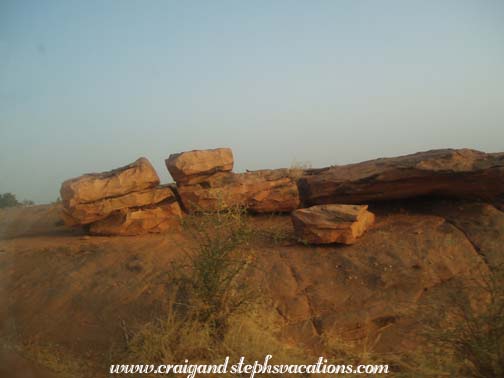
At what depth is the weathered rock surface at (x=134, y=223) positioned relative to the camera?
8328 mm

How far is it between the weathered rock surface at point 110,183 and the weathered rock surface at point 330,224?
3673mm

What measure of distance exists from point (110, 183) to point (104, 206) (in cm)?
52

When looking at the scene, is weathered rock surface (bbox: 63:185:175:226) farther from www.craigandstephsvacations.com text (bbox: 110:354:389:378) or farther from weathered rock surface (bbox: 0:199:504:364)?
www.craigandstephsvacations.com text (bbox: 110:354:389:378)

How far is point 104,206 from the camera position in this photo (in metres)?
8.21

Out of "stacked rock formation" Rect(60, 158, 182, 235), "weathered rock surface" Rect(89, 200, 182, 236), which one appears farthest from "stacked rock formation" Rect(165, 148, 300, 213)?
"weathered rock surface" Rect(89, 200, 182, 236)

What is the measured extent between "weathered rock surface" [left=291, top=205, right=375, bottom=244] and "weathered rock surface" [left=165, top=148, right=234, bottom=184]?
268cm

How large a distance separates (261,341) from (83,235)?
17.8 feet

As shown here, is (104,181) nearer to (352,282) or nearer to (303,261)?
(303,261)

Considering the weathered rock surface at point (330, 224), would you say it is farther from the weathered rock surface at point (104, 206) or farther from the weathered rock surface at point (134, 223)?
the weathered rock surface at point (104, 206)

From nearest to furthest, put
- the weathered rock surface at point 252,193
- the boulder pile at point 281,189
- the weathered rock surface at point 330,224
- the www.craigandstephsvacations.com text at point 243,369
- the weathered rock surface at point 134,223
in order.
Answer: the www.craigandstephsvacations.com text at point 243,369, the weathered rock surface at point 330,224, the boulder pile at point 281,189, the weathered rock surface at point 134,223, the weathered rock surface at point 252,193

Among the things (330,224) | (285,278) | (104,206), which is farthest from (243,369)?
(104,206)

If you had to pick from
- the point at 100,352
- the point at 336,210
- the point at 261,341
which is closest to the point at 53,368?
the point at 100,352

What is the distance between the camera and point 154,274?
664 centimetres

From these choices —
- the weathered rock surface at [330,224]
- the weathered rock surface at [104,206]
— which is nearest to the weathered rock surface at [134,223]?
the weathered rock surface at [104,206]
